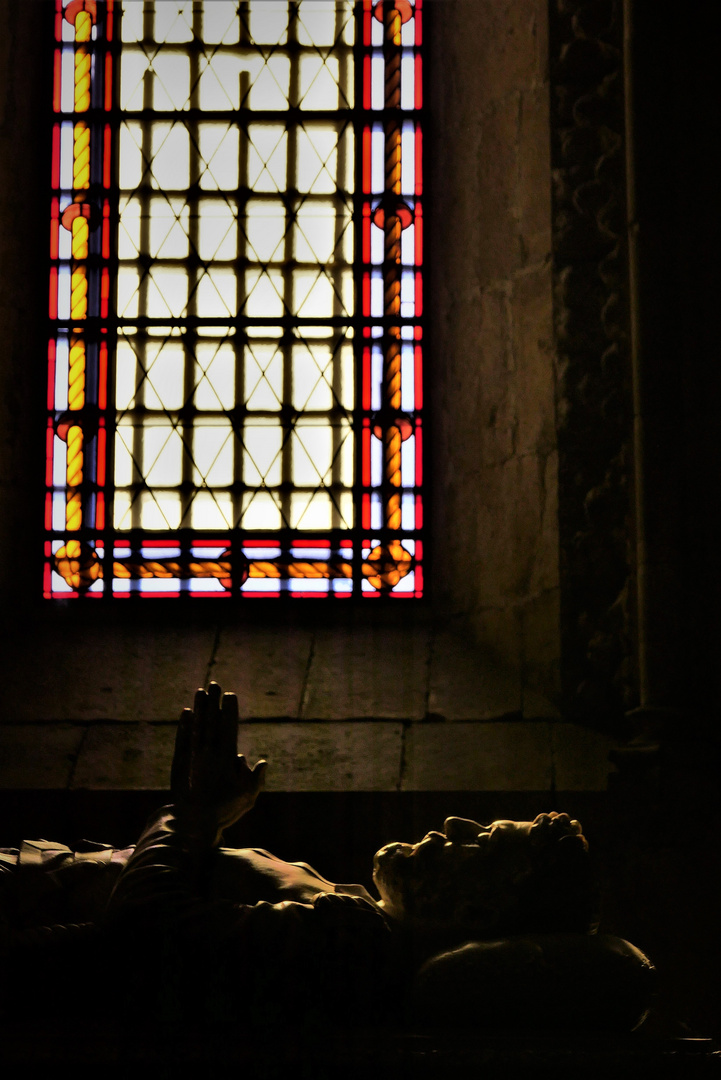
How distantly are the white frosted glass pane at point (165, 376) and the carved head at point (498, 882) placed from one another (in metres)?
2.70

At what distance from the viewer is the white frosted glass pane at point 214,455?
4.61 metres

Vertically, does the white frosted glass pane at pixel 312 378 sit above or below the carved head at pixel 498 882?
above

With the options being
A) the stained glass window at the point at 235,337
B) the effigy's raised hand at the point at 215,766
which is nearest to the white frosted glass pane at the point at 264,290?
the stained glass window at the point at 235,337

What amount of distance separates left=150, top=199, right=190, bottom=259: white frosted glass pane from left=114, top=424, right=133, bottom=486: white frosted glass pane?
66cm

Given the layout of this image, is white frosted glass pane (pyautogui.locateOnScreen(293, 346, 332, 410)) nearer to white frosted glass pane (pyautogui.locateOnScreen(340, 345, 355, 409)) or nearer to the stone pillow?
white frosted glass pane (pyautogui.locateOnScreen(340, 345, 355, 409))

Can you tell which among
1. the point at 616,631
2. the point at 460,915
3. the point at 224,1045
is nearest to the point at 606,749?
the point at 616,631

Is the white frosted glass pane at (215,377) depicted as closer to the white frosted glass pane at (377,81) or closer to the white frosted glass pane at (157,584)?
the white frosted glass pane at (157,584)

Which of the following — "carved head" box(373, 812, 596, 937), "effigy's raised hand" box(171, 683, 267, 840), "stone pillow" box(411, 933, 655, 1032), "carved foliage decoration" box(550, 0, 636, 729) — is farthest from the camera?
"carved foliage decoration" box(550, 0, 636, 729)

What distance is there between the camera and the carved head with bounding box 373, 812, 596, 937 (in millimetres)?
2174

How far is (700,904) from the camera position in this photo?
3.29 m

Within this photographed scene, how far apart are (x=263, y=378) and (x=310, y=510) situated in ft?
1.67

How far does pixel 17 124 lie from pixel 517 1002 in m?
3.75

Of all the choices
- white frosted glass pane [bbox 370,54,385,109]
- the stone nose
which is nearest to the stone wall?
white frosted glass pane [bbox 370,54,385,109]

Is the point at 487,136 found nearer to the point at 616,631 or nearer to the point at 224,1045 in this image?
the point at 616,631
